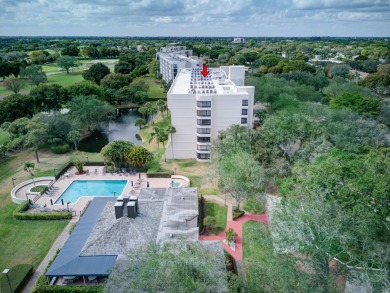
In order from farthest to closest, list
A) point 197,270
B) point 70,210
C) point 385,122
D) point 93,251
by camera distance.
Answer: point 385,122
point 70,210
point 93,251
point 197,270

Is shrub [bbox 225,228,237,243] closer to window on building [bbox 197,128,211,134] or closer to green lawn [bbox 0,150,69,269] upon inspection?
green lawn [bbox 0,150,69,269]

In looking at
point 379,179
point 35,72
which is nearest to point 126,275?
point 379,179

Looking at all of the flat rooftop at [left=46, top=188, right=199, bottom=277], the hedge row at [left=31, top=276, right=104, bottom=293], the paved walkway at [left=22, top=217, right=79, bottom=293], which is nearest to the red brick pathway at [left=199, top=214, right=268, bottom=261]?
the flat rooftop at [left=46, top=188, right=199, bottom=277]

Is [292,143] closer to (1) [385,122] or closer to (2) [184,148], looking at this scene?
(2) [184,148]

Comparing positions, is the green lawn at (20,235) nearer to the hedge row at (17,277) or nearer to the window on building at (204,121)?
the hedge row at (17,277)

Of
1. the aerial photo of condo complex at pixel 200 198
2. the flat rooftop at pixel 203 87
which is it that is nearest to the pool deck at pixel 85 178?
the aerial photo of condo complex at pixel 200 198

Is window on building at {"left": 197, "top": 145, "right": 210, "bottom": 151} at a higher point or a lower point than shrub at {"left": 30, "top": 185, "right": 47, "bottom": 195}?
higher
